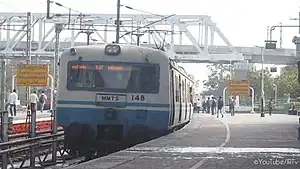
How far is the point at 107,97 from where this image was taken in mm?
18859

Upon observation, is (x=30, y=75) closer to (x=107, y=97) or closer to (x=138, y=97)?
(x=107, y=97)

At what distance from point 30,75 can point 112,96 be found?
23704 millimetres

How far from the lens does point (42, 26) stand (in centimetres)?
9206

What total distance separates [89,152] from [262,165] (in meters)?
7.30

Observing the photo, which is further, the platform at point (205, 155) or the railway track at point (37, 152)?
the railway track at point (37, 152)

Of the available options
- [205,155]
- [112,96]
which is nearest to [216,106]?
[112,96]

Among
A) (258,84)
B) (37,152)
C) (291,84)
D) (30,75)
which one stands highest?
(258,84)

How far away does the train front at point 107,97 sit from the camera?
18.8 meters

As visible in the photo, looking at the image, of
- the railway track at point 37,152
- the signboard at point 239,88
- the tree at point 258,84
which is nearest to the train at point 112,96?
the railway track at point 37,152

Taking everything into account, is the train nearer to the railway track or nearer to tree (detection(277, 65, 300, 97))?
the railway track

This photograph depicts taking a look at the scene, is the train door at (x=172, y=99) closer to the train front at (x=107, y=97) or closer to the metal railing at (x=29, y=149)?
the train front at (x=107, y=97)

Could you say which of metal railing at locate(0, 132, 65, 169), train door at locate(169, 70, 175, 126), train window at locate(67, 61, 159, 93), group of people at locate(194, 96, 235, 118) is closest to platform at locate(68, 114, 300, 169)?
train door at locate(169, 70, 175, 126)

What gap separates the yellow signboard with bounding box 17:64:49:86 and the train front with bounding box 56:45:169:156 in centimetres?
2222

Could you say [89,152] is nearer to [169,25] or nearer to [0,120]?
[0,120]
